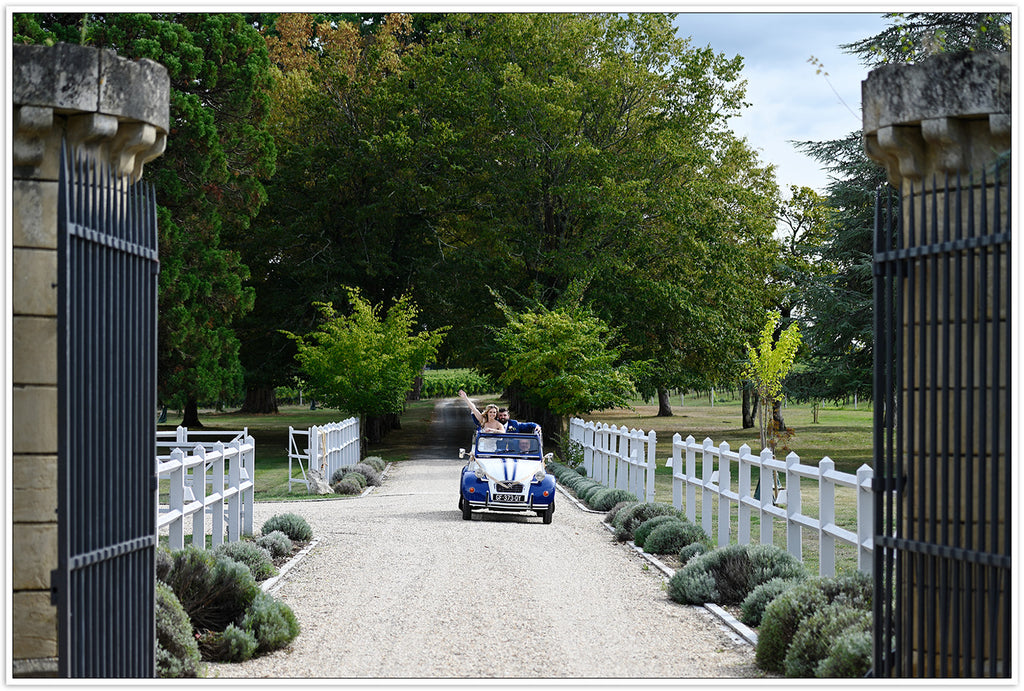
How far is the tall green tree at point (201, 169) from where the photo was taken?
28.1 metres

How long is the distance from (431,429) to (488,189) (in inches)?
599

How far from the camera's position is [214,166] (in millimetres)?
30109

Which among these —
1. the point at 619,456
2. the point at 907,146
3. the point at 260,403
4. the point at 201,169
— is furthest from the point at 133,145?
the point at 260,403

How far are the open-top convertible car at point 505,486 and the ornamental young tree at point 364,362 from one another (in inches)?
540

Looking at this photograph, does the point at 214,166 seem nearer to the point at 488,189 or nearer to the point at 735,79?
the point at 488,189

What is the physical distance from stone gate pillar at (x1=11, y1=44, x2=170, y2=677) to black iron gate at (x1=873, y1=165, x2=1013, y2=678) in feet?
15.0

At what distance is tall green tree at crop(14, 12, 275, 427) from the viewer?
28.1 meters

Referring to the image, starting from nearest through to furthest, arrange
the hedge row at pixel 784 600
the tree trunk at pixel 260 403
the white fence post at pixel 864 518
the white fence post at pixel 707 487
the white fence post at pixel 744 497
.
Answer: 1. the hedge row at pixel 784 600
2. the white fence post at pixel 864 518
3. the white fence post at pixel 744 497
4. the white fence post at pixel 707 487
5. the tree trunk at pixel 260 403

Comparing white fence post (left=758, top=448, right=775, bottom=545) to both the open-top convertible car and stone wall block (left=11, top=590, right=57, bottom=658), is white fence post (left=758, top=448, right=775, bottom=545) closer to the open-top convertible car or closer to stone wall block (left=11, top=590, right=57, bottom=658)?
the open-top convertible car

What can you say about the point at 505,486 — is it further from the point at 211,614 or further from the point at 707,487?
the point at 211,614

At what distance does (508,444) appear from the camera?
1677 centimetres

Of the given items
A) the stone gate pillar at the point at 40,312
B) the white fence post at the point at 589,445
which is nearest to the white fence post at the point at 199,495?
Answer: the stone gate pillar at the point at 40,312

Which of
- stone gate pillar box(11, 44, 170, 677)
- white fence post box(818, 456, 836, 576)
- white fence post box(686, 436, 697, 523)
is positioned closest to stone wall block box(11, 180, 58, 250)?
stone gate pillar box(11, 44, 170, 677)

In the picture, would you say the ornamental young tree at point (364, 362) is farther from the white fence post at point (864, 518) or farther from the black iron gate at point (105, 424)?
the black iron gate at point (105, 424)
